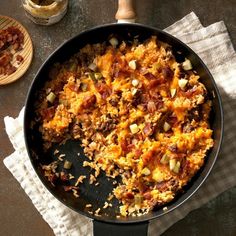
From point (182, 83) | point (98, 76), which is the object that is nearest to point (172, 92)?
point (182, 83)

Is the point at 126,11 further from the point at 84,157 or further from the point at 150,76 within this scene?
the point at 84,157

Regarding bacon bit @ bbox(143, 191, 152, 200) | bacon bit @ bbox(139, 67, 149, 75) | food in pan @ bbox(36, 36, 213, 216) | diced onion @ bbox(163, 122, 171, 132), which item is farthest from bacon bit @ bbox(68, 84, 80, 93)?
bacon bit @ bbox(143, 191, 152, 200)

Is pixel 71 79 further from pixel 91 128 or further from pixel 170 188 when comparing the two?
pixel 170 188

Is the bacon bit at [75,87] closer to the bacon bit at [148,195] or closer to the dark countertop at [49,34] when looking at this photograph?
the dark countertop at [49,34]

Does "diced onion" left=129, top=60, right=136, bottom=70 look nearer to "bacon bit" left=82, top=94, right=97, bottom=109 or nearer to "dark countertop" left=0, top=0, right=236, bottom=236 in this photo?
"bacon bit" left=82, top=94, right=97, bottom=109

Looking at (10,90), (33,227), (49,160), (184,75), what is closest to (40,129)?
(49,160)

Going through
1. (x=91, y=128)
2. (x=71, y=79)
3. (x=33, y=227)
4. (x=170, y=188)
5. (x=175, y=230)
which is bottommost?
(x=175, y=230)
